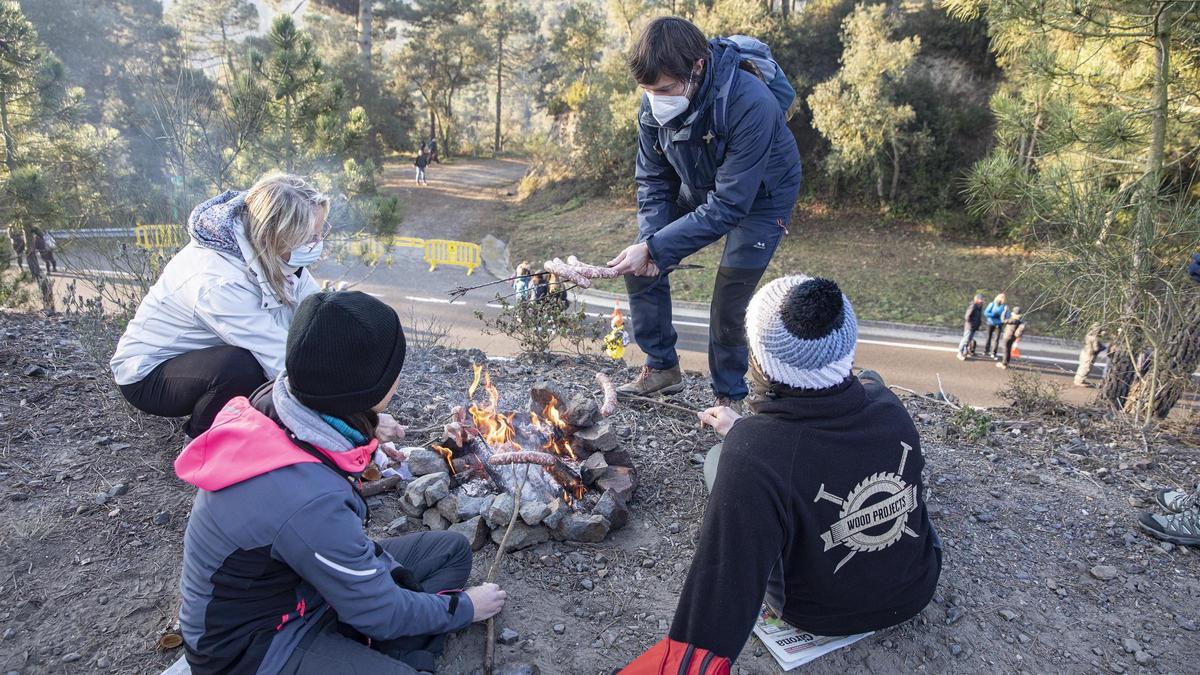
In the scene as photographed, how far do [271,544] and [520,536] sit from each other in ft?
4.17

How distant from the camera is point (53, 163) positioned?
33.6 feet

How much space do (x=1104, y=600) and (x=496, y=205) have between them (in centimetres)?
2355

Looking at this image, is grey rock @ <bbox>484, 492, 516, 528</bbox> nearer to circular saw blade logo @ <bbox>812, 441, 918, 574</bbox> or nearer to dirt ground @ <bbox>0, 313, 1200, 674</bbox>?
A: dirt ground @ <bbox>0, 313, 1200, 674</bbox>

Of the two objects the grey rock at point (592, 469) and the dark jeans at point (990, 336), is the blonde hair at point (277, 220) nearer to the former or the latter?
the grey rock at point (592, 469)

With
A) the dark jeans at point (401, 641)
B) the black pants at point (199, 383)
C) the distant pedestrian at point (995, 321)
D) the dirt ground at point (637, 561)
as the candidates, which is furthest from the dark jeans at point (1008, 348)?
the black pants at point (199, 383)

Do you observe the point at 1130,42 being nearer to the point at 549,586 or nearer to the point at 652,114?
the point at 652,114

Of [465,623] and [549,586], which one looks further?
[549,586]

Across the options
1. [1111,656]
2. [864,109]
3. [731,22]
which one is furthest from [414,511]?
[731,22]

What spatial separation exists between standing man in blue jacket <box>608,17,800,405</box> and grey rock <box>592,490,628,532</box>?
3.71 ft

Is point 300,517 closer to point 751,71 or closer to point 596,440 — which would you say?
point 596,440

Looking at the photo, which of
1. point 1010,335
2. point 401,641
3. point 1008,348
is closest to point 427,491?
point 401,641

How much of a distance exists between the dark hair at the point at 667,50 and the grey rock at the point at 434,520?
220 cm

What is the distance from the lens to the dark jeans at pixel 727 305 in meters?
3.64

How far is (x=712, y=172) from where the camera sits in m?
3.58
